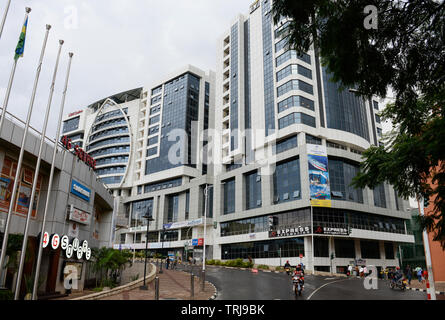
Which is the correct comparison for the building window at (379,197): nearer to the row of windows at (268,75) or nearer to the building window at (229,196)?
the row of windows at (268,75)

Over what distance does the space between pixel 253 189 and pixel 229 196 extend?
7186mm

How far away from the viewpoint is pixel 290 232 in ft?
164

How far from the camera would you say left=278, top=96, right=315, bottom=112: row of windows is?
2116 inches

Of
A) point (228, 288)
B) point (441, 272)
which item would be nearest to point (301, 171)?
point (441, 272)

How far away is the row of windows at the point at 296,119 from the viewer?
53.2 metres

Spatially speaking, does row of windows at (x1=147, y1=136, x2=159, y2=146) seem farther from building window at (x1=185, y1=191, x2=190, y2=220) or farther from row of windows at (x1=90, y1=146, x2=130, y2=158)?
building window at (x1=185, y1=191, x2=190, y2=220)

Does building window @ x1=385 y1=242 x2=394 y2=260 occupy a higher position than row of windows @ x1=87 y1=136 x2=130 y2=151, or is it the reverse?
row of windows @ x1=87 y1=136 x2=130 y2=151

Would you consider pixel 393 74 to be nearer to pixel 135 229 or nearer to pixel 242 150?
pixel 242 150

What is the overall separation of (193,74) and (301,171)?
48.6 m

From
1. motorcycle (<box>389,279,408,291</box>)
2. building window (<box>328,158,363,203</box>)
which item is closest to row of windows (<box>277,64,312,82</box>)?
building window (<box>328,158,363,203</box>)

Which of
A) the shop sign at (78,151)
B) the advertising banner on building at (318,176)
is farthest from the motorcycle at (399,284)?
the shop sign at (78,151)

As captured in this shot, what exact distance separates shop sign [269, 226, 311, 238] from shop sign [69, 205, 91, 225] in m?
32.6
